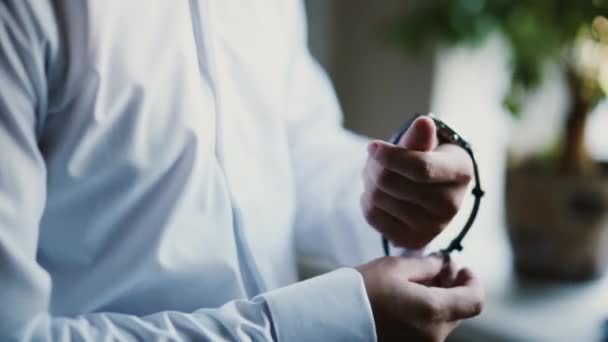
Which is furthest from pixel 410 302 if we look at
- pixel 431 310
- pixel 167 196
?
pixel 167 196

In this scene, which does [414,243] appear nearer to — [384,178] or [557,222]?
[384,178]

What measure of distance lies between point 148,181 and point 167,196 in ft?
0.08

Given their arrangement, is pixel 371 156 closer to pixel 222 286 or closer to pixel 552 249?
pixel 222 286

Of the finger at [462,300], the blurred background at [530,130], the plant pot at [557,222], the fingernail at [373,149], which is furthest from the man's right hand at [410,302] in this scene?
the plant pot at [557,222]

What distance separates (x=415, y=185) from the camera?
1.80 ft

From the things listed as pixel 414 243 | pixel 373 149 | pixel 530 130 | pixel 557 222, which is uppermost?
pixel 373 149

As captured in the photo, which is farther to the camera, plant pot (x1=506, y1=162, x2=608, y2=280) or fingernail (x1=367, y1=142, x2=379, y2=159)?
plant pot (x1=506, y1=162, x2=608, y2=280)

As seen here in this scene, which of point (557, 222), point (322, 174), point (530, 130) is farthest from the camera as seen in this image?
point (530, 130)

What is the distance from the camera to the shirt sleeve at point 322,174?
78 centimetres

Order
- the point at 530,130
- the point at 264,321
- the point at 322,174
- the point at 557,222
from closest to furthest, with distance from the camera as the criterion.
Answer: the point at 264,321 < the point at 322,174 < the point at 557,222 < the point at 530,130

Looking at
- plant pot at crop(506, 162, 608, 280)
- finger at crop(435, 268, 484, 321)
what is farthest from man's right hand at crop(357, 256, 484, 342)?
plant pot at crop(506, 162, 608, 280)

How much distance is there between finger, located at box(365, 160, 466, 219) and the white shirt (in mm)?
85

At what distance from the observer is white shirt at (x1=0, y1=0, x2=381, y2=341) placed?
0.45 m

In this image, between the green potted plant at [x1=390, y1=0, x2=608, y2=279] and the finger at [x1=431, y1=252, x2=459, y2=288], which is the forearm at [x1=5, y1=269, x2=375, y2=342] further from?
the green potted plant at [x1=390, y1=0, x2=608, y2=279]
